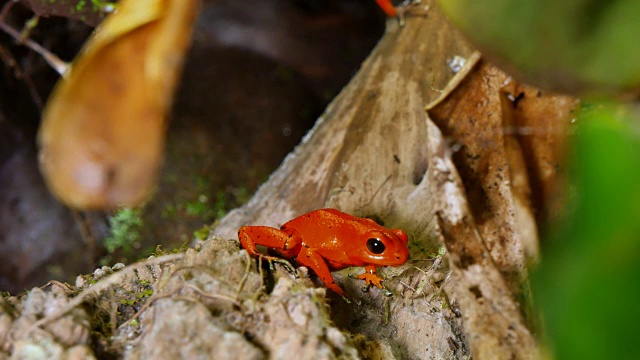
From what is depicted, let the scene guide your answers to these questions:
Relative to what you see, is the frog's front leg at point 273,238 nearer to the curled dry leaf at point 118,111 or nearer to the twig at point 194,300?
the twig at point 194,300

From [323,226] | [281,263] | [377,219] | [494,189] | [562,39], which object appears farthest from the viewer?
[377,219]

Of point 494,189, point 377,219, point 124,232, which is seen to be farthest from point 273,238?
point 124,232

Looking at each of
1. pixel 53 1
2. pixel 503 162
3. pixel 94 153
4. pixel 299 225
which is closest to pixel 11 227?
pixel 53 1

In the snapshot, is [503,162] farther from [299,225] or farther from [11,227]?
[11,227]

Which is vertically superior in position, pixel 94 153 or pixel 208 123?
pixel 94 153

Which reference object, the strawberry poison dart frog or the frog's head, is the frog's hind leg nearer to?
the frog's head

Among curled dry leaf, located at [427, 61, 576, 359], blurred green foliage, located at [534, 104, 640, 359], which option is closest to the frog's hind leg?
curled dry leaf, located at [427, 61, 576, 359]

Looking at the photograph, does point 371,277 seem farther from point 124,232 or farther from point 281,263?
point 124,232
